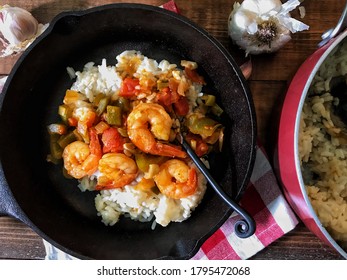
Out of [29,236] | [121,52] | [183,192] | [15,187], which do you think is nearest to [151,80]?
[121,52]

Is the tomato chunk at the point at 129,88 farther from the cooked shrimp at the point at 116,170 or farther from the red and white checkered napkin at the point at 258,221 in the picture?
the red and white checkered napkin at the point at 258,221

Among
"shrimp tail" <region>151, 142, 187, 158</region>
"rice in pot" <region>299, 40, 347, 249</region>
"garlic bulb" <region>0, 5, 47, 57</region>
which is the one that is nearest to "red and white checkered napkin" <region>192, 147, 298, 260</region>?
"rice in pot" <region>299, 40, 347, 249</region>

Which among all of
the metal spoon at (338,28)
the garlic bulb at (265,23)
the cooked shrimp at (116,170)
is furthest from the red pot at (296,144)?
the cooked shrimp at (116,170)

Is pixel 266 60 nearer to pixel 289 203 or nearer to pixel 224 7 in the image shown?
pixel 224 7

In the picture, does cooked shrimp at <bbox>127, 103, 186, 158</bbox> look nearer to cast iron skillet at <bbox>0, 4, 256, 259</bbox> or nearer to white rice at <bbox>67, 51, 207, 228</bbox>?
white rice at <bbox>67, 51, 207, 228</bbox>

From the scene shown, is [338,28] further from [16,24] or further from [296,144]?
[16,24]

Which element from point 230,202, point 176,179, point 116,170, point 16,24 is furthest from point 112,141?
point 16,24
